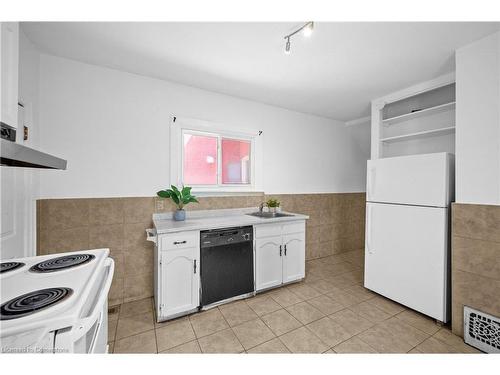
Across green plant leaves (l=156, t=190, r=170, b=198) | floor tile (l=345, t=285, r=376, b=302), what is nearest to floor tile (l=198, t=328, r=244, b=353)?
green plant leaves (l=156, t=190, r=170, b=198)

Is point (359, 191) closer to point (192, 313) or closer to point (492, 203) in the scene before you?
point (492, 203)

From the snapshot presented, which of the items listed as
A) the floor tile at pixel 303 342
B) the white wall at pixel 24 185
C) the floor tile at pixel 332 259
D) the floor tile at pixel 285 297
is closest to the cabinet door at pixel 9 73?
the white wall at pixel 24 185

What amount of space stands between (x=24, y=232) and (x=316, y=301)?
2.79 metres

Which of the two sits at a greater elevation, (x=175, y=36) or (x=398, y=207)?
(x=175, y=36)

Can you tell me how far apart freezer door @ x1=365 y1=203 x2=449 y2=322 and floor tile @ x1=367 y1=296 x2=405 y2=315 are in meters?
0.07

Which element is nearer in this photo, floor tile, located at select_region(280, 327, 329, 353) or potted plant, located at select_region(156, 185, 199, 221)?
floor tile, located at select_region(280, 327, 329, 353)

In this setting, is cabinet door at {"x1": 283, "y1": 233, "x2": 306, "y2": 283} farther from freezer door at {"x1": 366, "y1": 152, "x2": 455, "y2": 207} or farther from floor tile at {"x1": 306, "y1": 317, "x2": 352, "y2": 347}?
freezer door at {"x1": 366, "y1": 152, "x2": 455, "y2": 207}

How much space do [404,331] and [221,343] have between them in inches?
62.8

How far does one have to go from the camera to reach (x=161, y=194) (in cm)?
227

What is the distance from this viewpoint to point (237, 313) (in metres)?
2.05

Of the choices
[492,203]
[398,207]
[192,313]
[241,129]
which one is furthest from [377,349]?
[241,129]

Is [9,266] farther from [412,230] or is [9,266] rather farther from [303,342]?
[412,230]

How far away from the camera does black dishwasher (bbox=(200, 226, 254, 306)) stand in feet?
6.76

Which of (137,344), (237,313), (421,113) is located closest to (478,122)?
(421,113)
